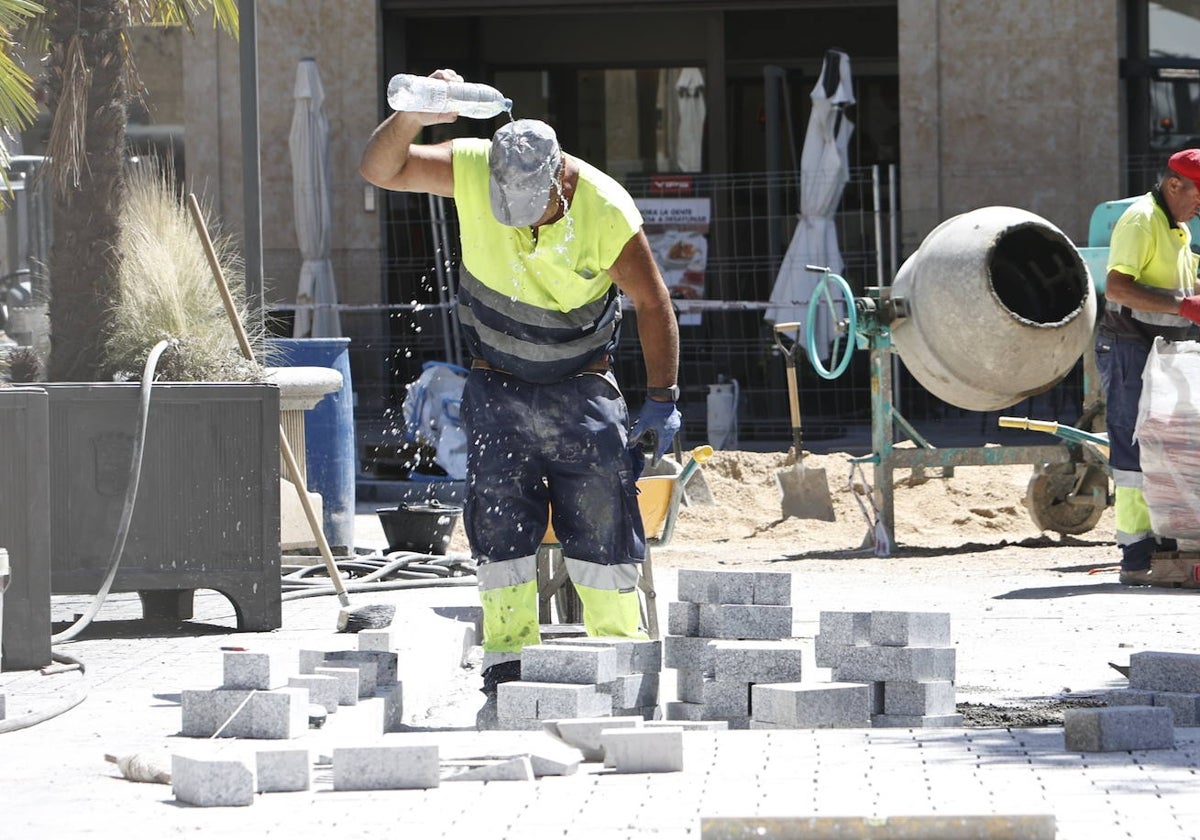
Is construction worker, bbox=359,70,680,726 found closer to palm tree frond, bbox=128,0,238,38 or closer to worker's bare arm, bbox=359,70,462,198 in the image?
worker's bare arm, bbox=359,70,462,198

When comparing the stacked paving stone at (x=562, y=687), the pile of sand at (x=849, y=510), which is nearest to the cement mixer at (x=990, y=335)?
the pile of sand at (x=849, y=510)

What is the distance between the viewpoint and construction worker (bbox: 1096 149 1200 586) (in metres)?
9.35

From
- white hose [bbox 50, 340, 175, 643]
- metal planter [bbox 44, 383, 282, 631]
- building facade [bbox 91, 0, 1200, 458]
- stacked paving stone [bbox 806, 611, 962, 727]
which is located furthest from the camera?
building facade [bbox 91, 0, 1200, 458]

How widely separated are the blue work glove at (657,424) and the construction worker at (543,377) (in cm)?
3

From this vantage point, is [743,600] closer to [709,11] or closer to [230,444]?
[230,444]

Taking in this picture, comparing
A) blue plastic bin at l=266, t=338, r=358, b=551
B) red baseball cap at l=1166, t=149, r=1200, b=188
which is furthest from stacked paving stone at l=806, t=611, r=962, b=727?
blue plastic bin at l=266, t=338, r=358, b=551

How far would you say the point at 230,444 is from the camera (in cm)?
809

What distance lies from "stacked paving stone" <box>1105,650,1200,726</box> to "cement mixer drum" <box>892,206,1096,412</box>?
15.1ft

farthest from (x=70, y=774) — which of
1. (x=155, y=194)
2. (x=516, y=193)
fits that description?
(x=155, y=194)

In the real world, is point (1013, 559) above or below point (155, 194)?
below

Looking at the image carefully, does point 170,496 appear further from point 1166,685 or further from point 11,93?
point 1166,685

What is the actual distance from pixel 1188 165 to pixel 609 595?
4205mm

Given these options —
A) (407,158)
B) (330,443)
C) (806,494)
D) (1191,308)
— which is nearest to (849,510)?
(806,494)

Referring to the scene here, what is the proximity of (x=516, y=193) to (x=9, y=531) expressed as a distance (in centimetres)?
218
